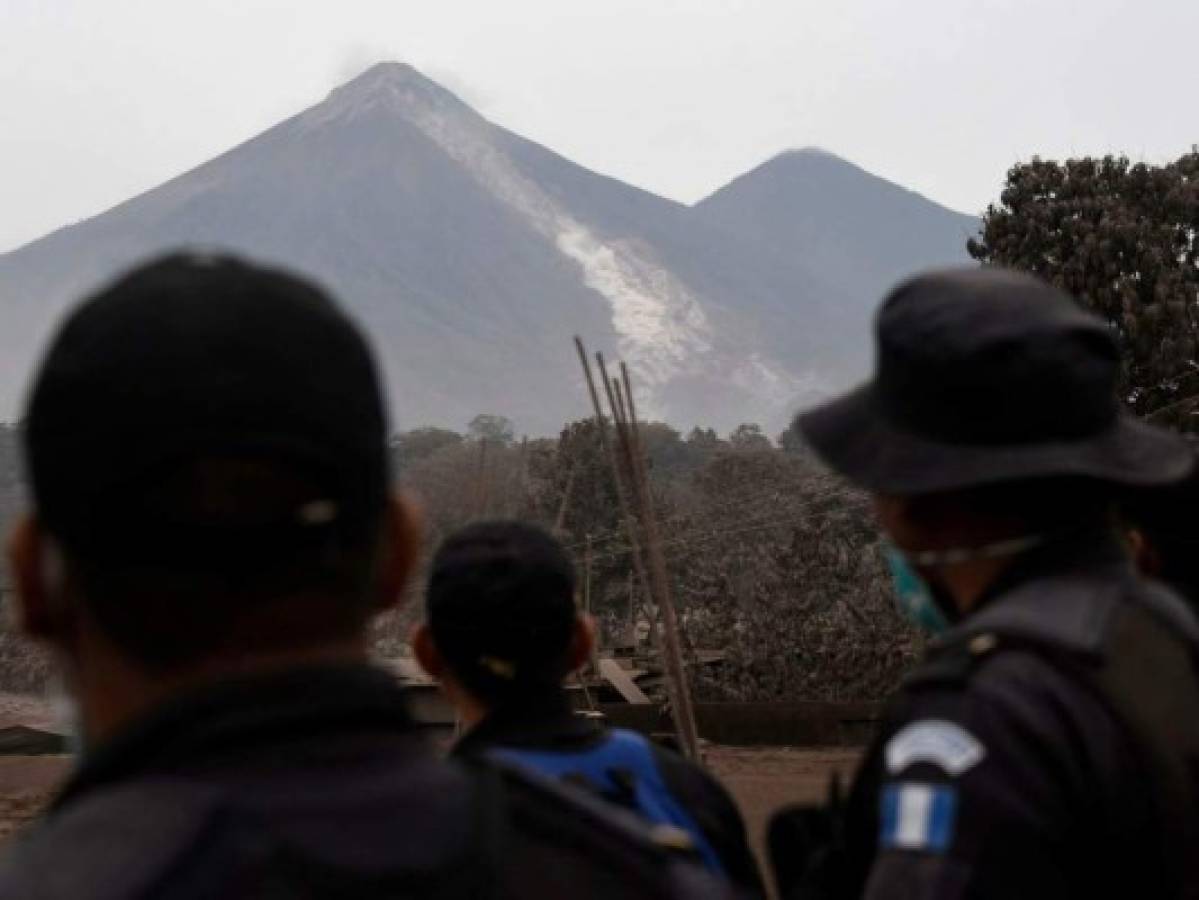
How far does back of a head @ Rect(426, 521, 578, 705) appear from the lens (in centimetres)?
268

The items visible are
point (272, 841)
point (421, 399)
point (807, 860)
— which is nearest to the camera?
point (272, 841)

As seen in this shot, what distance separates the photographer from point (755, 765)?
16.7m

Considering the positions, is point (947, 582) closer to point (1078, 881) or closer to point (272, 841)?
point (1078, 881)

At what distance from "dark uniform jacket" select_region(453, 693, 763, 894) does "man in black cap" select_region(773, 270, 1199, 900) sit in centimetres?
49

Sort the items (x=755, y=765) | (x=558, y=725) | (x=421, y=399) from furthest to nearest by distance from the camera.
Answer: (x=421, y=399) < (x=755, y=765) < (x=558, y=725)

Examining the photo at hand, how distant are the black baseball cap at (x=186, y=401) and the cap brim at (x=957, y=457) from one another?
0.90 m

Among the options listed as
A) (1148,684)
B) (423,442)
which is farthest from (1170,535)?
(423,442)

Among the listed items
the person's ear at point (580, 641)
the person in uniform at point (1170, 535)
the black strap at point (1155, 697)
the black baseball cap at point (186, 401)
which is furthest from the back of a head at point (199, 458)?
the person in uniform at point (1170, 535)

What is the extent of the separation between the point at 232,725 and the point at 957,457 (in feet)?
3.50

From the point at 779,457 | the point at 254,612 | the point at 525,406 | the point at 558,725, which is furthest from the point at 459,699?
the point at 525,406

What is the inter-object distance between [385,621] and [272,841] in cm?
2486

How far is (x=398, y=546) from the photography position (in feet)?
4.59

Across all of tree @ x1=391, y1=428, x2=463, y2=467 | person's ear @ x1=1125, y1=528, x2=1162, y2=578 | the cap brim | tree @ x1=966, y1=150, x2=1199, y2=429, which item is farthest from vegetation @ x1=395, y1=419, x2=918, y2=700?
tree @ x1=391, y1=428, x2=463, y2=467

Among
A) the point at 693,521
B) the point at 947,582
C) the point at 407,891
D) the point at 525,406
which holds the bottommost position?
the point at 407,891
